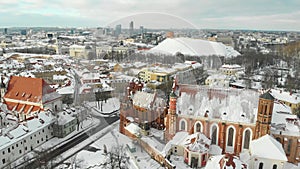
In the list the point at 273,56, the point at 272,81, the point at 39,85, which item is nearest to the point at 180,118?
the point at 39,85

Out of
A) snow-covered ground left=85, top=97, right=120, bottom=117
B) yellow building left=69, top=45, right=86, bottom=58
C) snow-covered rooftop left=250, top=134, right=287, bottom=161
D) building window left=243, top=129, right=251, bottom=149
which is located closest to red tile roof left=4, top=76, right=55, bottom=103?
snow-covered ground left=85, top=97, right=120, bottom=117

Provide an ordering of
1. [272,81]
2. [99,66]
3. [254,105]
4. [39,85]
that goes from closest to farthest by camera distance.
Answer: [254,105] < [39,85] < [272,81] < [99,66]

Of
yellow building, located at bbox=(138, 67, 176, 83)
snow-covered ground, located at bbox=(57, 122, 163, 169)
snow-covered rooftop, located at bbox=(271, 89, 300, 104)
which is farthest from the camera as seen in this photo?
yellow building, located at bbox=(138, 67, 176, 83)

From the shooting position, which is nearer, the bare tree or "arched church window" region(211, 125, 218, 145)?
the bare tree

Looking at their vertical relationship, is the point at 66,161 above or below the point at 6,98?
below

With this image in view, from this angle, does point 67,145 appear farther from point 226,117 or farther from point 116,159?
point 226,117

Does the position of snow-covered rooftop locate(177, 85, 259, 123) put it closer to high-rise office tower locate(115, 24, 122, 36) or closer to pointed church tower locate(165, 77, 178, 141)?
pointed church tower locate(165, 77, 178, 141)

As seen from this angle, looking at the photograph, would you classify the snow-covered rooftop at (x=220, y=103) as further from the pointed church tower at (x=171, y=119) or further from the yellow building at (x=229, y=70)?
the yellow building at (x=229, y=70)

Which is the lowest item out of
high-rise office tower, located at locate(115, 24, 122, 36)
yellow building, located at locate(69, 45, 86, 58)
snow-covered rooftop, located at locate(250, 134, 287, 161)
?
snow-covered rooftop, located at locate(250, 134, 287, 161)

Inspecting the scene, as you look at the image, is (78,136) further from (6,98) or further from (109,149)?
(6,98)
